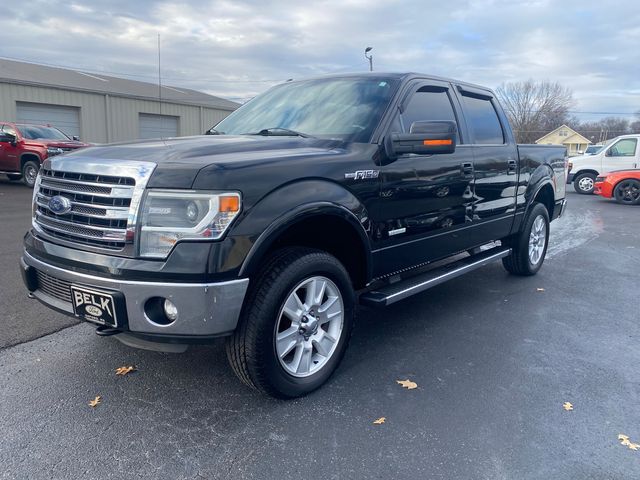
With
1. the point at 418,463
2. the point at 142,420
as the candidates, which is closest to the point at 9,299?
the point at 142,420

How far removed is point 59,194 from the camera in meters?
2.95

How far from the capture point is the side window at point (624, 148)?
16453 millimetres

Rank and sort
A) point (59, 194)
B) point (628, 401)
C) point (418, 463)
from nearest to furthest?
point (418, 463) → point (59, 194) → point (628, 401)

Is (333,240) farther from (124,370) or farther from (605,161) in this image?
(605,161)

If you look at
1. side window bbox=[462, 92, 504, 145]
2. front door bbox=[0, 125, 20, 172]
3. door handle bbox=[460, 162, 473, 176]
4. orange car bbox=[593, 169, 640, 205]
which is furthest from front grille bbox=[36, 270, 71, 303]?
orange car bbox=[593, 169, 640, 205]

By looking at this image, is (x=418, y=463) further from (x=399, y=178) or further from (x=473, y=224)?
(x=473, y=224)

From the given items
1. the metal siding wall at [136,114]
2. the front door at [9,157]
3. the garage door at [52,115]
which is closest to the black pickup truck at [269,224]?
the front door at [9,157]

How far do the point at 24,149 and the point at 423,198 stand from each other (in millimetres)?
13985

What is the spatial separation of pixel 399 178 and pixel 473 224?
138cm

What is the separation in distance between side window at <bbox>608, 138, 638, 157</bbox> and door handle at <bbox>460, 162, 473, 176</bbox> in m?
15.0

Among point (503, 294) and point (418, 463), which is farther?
point (503, 294)

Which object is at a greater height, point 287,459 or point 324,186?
point 324,186

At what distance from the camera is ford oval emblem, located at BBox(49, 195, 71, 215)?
2.85 m

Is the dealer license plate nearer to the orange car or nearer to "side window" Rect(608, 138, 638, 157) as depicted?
the orange car
